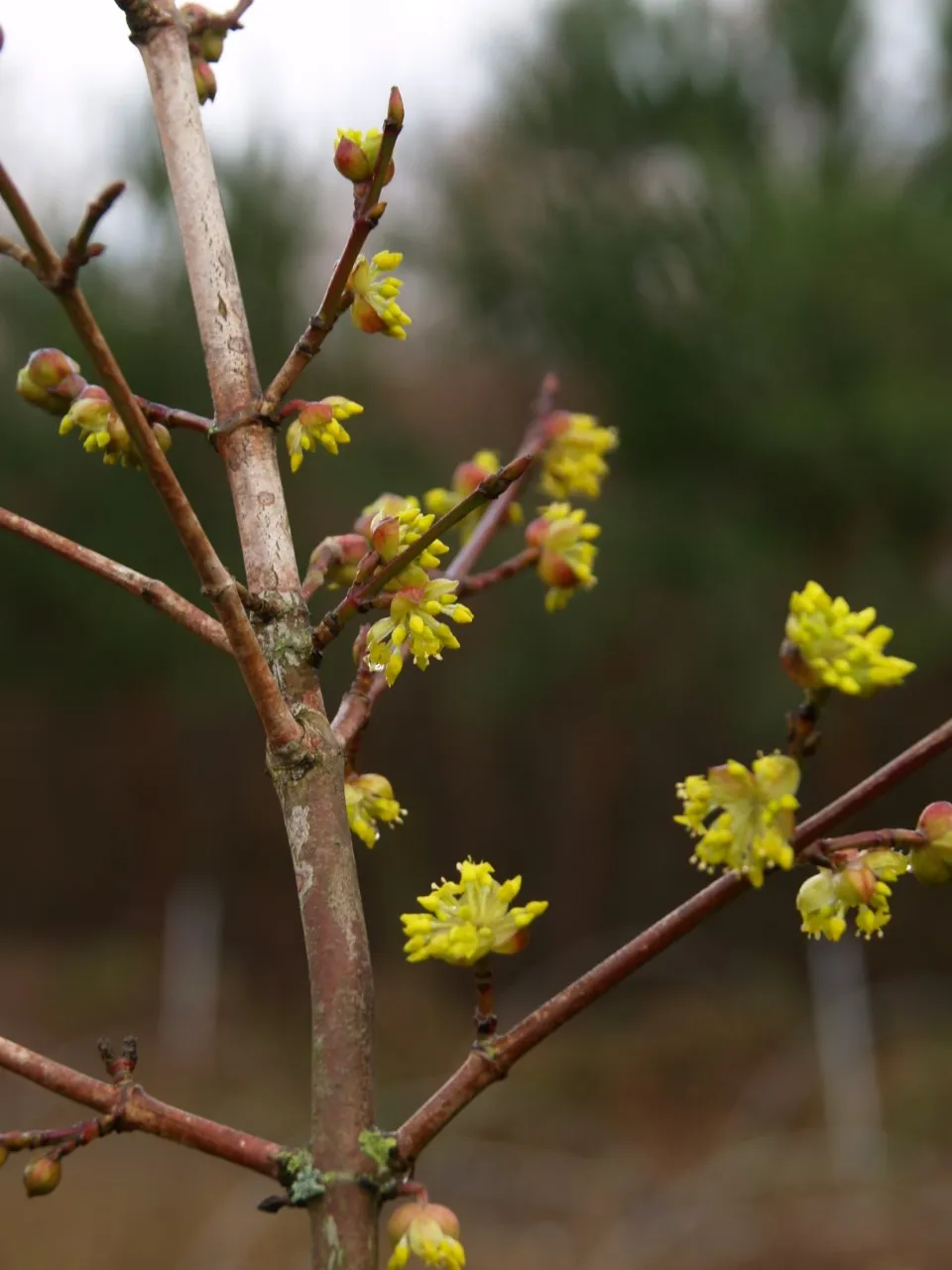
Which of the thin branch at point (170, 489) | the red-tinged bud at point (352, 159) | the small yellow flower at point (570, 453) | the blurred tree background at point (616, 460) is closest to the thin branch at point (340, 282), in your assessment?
the red-tinged bud at point (352, 159)

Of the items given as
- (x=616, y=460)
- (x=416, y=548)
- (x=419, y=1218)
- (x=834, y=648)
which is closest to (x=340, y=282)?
(x=416, y=548)

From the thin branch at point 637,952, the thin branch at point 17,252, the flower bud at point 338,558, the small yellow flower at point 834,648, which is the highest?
the flower bud at point 338,558

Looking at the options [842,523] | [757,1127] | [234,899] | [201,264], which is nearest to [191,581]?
[234,899]

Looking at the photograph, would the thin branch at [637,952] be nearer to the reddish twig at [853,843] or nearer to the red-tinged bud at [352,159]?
the reddish twig at [853,843]

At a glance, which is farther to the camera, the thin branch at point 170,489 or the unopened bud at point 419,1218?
the unopened bud at point 419,1218

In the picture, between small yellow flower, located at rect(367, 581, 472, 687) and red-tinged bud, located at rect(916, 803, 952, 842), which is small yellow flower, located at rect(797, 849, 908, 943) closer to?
red-tinged bud, located at rect(916, 803, 952, 842)

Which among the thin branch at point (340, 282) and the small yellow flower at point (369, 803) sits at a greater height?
the thin branch at point (340, 282)

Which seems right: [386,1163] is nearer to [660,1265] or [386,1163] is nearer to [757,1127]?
[660,1265]

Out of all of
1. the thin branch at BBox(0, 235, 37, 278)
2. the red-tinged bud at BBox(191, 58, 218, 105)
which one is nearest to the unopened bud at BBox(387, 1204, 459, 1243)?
the thin branch at BBox(0, 235, 37, 278)
